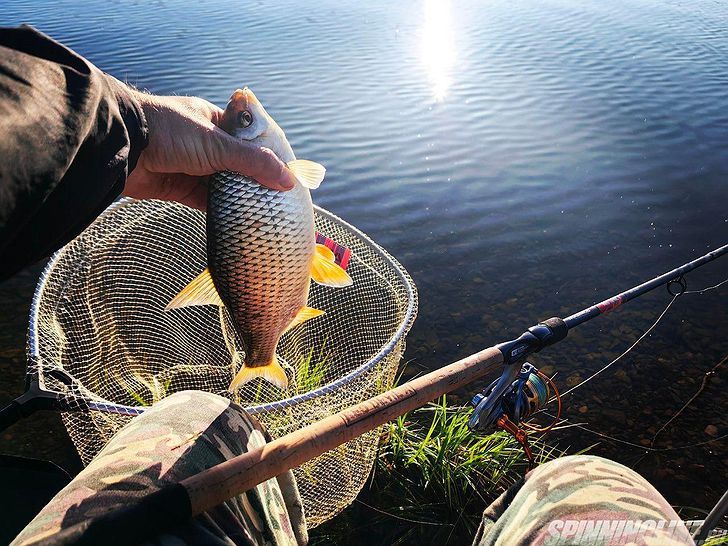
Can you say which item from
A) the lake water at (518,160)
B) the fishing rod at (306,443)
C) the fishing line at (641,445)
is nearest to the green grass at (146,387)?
the lake water at (518,160)

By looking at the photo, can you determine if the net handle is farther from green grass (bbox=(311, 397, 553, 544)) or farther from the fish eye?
green grass (bbox=(311, 397, 553, 544))

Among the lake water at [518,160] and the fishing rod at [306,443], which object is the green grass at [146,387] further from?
the fishing rod at [306,443]

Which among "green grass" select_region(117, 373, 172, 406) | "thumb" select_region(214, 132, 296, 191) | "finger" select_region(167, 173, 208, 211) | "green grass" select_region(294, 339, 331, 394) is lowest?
"green grass" select_region(117, 373, 172, 406)

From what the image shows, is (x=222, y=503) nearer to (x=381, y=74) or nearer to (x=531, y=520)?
(x=531, y=520)

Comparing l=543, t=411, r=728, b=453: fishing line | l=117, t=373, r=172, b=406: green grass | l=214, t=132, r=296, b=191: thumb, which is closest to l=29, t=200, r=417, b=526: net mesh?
l=117, t=373, r=172, b=406: green grass

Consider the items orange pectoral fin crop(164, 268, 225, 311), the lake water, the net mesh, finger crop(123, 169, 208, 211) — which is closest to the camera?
finger crop(123, 169, 208, 211)

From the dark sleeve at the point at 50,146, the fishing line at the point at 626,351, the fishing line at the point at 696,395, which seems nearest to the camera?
the dark sleeve at the point at 50,146

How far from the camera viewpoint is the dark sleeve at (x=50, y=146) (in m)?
1.15

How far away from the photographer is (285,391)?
3145mm

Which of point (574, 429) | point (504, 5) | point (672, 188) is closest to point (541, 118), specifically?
point (672, 188)

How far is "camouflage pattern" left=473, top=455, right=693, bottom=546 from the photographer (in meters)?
1.45

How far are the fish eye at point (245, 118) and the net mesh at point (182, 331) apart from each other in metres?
0.97

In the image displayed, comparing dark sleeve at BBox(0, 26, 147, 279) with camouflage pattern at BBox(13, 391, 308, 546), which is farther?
camouflage pattern at BBox(13, 391, 308, 546)

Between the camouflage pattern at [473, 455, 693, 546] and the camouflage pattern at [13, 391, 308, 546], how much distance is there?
60cm
